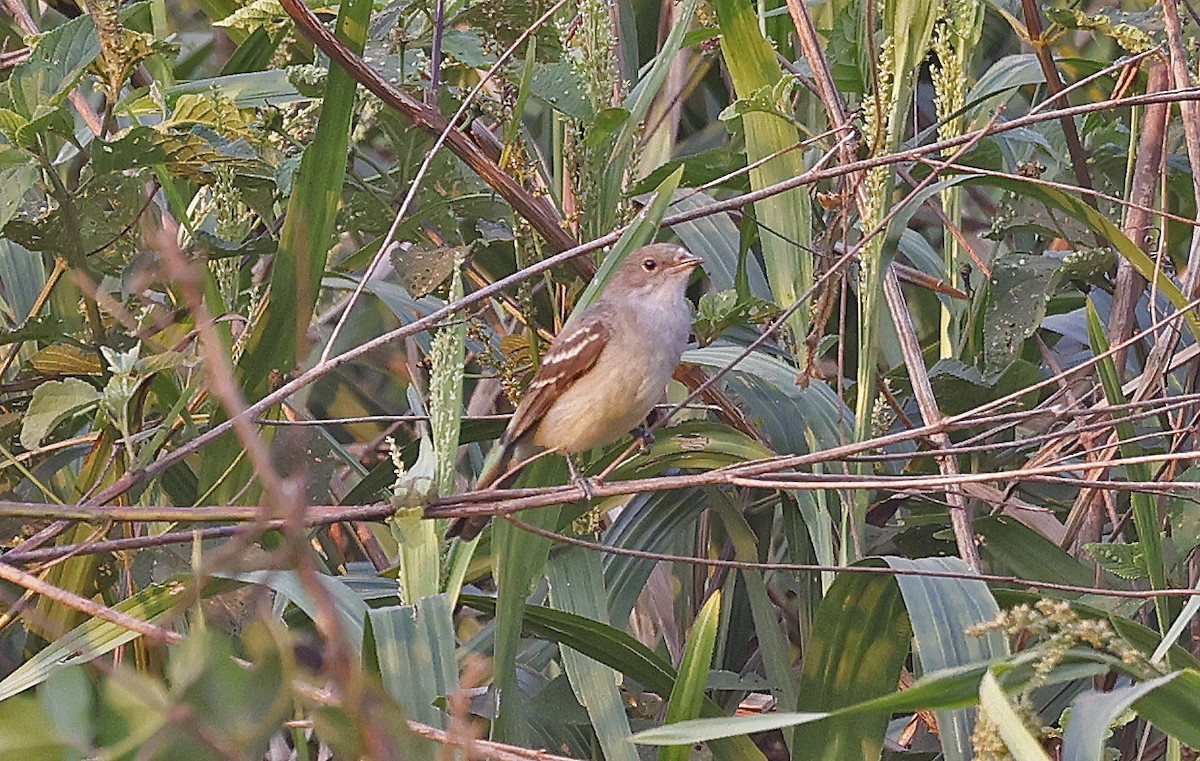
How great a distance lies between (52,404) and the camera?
2.65m

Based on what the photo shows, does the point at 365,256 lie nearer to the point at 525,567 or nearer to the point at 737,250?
the point at 737,250

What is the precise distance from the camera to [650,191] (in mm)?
3531

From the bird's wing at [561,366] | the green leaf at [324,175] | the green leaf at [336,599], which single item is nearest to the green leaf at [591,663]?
the bird's wing at [561,366]

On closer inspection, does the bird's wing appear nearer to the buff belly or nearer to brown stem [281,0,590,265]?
the buff belly

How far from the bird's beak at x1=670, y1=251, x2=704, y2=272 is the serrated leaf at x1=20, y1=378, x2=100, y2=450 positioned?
1628mm

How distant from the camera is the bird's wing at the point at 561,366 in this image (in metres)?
3.30

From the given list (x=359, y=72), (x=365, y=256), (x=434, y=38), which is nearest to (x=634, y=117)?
(x=434, y=38)

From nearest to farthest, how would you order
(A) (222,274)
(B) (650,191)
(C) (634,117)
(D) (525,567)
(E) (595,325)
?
(D) (525,567) < (C) (634,117) < (A) (222,274) < (B) (650,191) < (E) (595,325)

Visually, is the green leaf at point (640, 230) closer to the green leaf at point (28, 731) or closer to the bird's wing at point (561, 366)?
the bird's wing at point (561, 366)

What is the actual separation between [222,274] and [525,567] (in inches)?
41.5

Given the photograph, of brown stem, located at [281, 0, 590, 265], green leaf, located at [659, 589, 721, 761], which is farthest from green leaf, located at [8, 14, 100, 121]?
green leaf, located at [659, 589, 721, 761]

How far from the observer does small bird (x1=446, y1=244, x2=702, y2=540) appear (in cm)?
342

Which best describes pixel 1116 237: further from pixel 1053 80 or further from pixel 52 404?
pixel 52 404

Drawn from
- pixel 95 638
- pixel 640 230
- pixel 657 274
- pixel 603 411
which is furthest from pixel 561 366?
pixel 95 638
